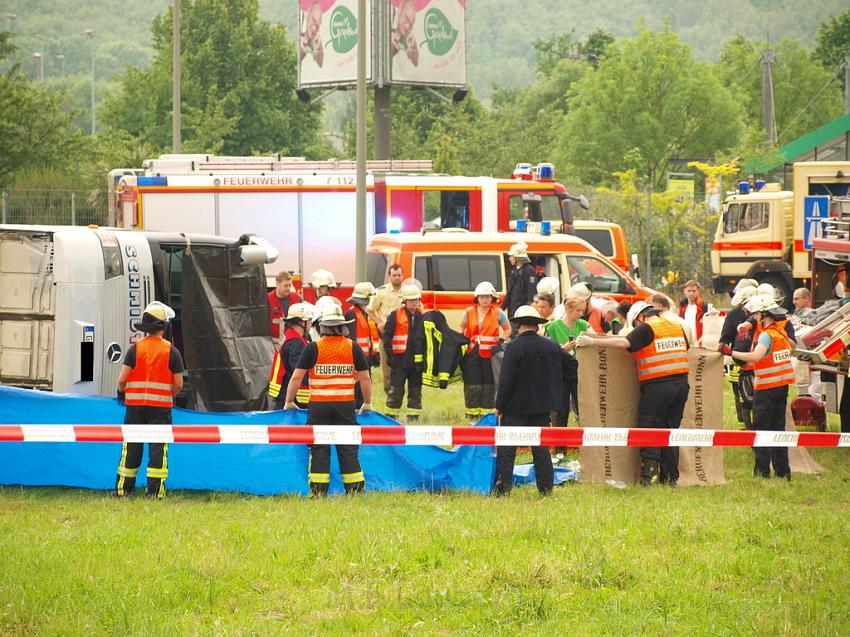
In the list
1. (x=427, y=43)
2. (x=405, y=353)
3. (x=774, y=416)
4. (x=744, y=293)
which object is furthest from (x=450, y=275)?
(x=427, y=43)

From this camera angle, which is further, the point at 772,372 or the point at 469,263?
the point at 469,263

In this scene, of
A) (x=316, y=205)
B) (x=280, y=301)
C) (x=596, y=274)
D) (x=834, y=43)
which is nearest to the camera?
(x=280, y=301)

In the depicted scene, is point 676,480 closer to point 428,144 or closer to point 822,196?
point 822,196

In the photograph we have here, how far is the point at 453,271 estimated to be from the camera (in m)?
19.3

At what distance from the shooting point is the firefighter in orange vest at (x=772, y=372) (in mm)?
11703

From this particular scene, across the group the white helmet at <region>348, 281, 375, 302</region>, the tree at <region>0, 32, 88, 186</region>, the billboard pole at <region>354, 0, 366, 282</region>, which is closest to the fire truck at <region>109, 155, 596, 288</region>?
the billboard pole at <region>354, 0, 366, 282</region>

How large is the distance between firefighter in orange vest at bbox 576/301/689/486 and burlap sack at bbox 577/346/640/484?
13 cm

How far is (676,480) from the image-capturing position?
1162cm

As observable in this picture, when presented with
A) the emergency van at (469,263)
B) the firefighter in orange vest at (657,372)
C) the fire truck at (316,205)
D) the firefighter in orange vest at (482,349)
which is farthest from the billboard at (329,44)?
the firefighter in orange vest at (657,372)

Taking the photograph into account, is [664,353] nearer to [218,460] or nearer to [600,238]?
[218,460]

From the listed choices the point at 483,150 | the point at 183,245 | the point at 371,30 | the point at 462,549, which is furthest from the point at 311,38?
the point at 462,549

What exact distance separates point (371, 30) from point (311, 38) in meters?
1.78

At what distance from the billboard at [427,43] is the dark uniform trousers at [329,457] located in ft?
90.5

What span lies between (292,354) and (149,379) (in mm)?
1560
